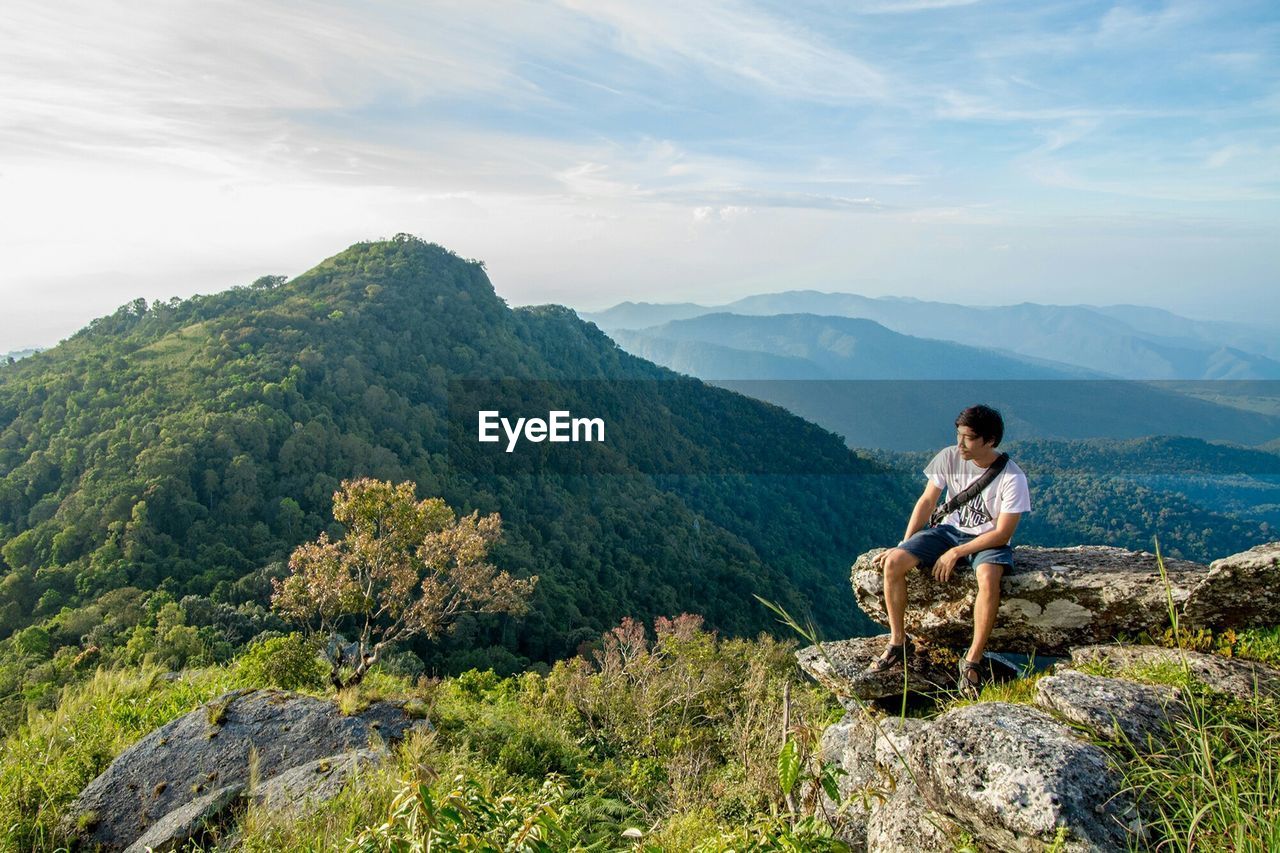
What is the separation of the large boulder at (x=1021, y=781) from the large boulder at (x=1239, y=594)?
2.03 meters

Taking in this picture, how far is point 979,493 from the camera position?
5660 mm

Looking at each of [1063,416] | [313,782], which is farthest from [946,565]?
[1063,416]

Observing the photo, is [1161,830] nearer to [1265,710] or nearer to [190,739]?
[1265,710]

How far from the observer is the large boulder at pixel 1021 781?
3021 millimetres

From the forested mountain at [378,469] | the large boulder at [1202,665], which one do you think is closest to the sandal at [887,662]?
the large boulder at [1202,665]

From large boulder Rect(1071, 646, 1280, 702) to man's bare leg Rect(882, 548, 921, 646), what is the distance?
121cm

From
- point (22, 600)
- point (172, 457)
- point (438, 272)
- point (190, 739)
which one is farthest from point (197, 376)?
point (190, 739)

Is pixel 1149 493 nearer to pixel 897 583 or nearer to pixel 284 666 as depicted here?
pixel 897 583


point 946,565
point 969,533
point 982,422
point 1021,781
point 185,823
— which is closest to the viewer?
point 1021,781

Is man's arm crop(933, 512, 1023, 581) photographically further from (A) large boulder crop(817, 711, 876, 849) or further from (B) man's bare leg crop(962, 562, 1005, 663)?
(A) large boulder crop(817, 711, 876, 849)

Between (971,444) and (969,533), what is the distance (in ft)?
2.47

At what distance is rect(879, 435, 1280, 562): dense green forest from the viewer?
65562mm

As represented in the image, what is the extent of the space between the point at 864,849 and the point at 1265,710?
6.80 feet
